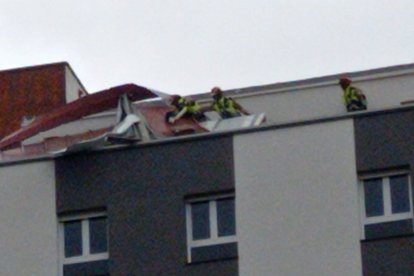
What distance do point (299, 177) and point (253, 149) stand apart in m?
1.06

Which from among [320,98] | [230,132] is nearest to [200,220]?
[230,132]

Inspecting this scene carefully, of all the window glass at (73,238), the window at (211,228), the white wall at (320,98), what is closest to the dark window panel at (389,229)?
the window at (211,228)

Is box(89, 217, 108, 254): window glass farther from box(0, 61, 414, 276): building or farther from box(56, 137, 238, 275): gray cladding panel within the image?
box(56, 137, 238, 275): gray cladding panel

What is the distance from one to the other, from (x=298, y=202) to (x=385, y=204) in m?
1.48

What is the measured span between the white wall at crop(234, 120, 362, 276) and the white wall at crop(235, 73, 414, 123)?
6617 millimetres

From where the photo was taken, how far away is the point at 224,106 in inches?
1505

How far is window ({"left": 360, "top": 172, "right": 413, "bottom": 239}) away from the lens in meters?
32.8

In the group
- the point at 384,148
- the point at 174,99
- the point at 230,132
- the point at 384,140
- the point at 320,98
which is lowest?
the point at 384,148

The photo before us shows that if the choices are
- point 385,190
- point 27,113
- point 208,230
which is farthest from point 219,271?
point 27,113

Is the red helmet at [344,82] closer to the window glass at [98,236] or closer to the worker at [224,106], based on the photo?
the worker at [224,106]

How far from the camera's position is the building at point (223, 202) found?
32906 millimetres

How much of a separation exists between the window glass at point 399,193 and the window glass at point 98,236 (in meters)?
5.17

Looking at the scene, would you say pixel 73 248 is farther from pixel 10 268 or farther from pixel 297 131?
pixel 297 131

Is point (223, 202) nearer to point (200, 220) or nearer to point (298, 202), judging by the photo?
point (200, 220)
